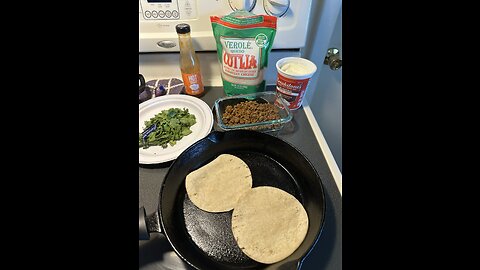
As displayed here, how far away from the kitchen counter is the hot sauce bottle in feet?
0.97

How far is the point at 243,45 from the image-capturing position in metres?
0.71

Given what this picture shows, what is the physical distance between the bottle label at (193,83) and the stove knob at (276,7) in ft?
0.96

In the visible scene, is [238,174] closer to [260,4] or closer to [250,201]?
[250,201]

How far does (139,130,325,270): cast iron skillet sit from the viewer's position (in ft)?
1.62

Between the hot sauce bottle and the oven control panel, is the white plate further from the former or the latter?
the oven control panel

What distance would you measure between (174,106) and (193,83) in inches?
4.0

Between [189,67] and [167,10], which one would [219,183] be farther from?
[167,10]

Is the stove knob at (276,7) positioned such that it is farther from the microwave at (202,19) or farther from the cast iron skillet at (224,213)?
the cast iron skillet at (224,213)

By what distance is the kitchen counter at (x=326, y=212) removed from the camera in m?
0.49

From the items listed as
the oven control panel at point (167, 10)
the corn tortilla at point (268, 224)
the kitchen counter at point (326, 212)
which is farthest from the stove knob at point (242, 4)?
the corn tortilla at point (268, 224)

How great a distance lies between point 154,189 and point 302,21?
653mm

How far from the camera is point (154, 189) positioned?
23.7 inches

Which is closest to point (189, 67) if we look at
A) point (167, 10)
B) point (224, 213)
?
point (167, 10)

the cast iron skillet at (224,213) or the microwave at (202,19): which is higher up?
the microwave at (202,19)
